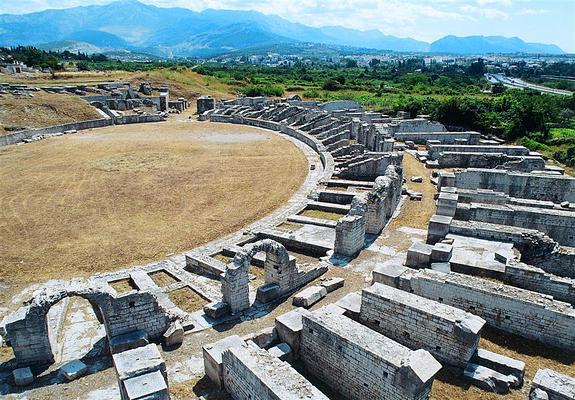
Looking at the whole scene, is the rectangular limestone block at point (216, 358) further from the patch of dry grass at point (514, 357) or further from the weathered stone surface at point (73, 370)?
the patch of dry grass at point (514, 357)

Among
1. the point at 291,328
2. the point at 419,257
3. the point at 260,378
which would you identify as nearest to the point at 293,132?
the point at 419,257

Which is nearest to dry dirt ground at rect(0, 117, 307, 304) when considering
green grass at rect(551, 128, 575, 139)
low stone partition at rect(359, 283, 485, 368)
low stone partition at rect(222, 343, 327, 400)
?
low stone partition at rect(222, 343, 327, 400)

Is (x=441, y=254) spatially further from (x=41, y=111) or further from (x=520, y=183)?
(x=41, y=111)

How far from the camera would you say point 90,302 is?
11.4 m

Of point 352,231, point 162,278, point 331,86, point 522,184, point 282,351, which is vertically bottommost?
point 162,278

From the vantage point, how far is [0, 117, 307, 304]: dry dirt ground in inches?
720

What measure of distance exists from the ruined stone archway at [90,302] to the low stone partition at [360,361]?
4.45 metres

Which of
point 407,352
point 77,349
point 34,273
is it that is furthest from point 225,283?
point 34,273

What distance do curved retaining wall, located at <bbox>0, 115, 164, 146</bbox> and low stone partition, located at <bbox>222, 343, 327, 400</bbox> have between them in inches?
1557

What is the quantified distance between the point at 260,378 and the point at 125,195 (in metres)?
19.6

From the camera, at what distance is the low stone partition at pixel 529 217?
18203 millimetres

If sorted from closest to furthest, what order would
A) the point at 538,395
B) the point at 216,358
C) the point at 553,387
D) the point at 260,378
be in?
the point at 260,378
the point at 538,395
the point at 553,387
the point at 216,358

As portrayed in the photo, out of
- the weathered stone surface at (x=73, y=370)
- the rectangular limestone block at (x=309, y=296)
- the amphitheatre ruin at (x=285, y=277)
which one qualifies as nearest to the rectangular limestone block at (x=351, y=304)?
the amphitheatre ruin at (x=285, y=277)

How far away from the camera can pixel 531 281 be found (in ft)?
45.0
